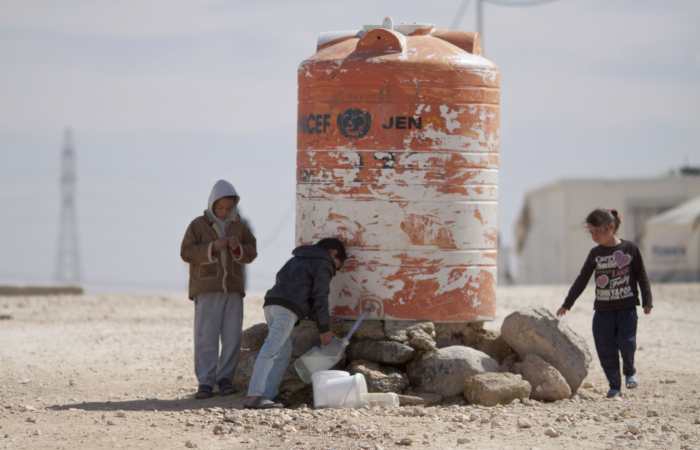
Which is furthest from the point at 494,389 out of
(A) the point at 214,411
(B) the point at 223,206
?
(B) the point at 223,206

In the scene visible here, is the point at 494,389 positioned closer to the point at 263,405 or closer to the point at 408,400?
the point at 408,400

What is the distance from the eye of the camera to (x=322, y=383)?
588cm

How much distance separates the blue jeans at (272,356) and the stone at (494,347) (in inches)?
71.6

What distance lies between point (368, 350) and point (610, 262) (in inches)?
81.6

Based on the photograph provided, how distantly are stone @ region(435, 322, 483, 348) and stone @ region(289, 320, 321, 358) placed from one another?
1.01 m

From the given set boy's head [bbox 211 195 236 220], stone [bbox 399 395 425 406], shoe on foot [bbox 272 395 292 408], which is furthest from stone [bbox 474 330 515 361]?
boy's head [bbox 211 195 236 220]

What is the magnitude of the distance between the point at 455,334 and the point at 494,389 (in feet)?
3.05

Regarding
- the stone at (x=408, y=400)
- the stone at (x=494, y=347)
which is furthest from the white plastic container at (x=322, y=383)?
the stone at (x=494, y=347)

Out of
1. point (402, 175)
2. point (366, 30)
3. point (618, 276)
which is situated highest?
point (366, 30)

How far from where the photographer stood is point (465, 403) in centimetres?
620

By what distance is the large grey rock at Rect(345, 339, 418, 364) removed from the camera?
6.29 m

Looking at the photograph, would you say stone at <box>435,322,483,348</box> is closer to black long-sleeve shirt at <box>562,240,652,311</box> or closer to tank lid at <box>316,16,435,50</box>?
black long-sleeve shirt at <box>562,240,652,311</box>

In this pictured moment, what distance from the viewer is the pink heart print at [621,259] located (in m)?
6.48

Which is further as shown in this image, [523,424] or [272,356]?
[272,356]
